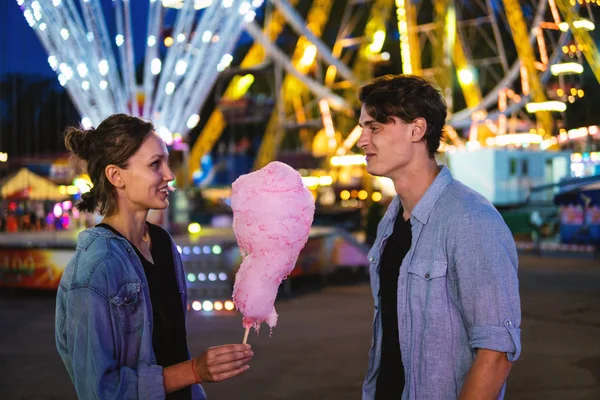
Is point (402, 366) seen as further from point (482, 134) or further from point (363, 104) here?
point (482, 134)

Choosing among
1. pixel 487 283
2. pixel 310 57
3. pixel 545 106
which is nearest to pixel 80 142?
pixel 487 283

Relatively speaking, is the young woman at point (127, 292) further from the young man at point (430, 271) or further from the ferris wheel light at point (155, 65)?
the ferris wheel light at point (155, 65)

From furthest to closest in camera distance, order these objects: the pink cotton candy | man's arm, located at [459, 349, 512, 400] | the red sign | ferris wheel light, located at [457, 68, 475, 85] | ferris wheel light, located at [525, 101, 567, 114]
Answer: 1. ferris wheel light, located at [457, 68, 475, 85]
2. ferris wheel light, located at [525, 101, 567, 114]
3. the red sign
4. the pink cotton candy
5. man's arm, located at [459, 349, 512, 400]

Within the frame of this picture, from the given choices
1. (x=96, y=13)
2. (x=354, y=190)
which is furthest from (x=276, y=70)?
(x=96, y=13)

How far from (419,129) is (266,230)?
0.76 meters

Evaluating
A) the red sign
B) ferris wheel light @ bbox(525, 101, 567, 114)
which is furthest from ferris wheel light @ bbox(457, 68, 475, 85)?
the red sign

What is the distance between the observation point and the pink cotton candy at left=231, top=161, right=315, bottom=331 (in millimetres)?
2713

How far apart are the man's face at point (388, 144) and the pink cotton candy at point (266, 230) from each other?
1.43ft

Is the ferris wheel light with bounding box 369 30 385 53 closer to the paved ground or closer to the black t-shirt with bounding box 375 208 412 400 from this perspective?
the paved ground

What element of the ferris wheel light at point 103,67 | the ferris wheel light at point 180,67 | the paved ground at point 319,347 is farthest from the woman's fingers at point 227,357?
the ferris wheel light at point 180,67

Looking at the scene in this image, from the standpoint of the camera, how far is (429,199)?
2.38 m

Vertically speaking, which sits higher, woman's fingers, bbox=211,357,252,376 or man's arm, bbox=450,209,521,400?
man's arm, bbox=450,209,521,400

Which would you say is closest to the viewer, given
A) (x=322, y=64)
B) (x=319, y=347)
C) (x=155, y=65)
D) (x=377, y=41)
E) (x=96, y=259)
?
(x=96, y=259)

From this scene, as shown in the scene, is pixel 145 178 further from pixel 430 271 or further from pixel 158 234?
pixel 430 271
